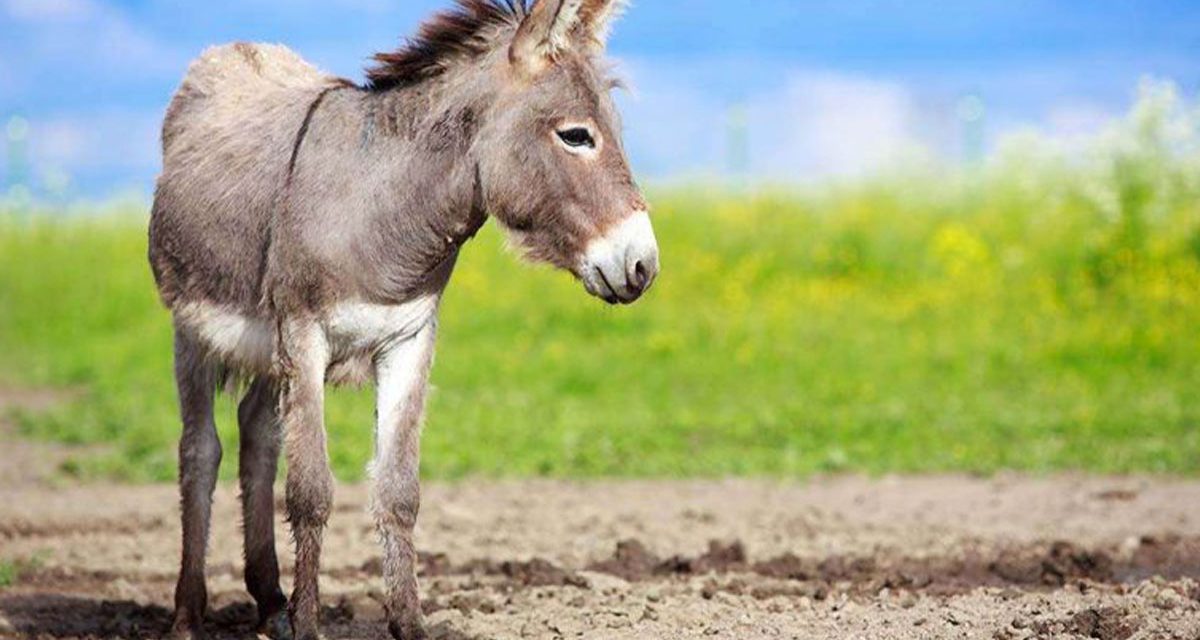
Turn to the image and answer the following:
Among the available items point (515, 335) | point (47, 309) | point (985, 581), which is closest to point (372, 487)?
point (985, 581)

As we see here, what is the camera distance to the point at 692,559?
28.6 ft

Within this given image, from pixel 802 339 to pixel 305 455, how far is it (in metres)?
11.6

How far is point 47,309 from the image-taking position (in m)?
21.7

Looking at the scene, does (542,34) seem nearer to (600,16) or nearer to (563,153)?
(600,16)

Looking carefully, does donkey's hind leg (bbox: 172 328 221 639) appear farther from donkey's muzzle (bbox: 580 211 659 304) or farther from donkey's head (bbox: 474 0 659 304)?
donkey's muzzle (bbox: 580 211 659 304)

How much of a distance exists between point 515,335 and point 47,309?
6.89 metres

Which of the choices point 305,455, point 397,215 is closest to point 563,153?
point 397,215

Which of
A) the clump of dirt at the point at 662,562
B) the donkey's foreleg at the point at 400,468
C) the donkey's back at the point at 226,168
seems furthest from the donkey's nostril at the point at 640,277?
the clump of dirt at the point at 662,562

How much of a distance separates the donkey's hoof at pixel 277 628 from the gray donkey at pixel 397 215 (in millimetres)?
753

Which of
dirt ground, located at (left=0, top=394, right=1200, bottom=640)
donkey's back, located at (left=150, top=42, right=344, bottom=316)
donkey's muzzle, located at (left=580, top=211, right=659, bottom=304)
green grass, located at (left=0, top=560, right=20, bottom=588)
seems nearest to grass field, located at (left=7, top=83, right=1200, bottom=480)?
dirt ground, located at (left=0, top=394, right=1200, bottom=640)

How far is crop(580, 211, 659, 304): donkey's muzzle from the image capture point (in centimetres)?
582

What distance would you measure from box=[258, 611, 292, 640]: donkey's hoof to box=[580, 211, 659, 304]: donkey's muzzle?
2.20 m

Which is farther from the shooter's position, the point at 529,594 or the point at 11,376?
the point at 11,376

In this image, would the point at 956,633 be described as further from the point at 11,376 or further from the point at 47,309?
the point at 47,309
